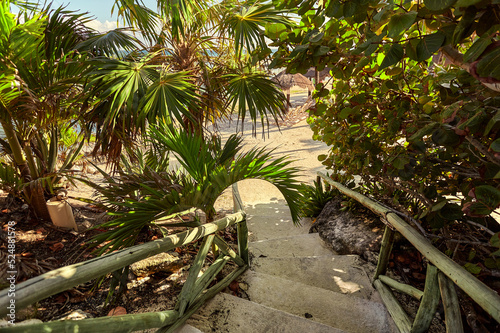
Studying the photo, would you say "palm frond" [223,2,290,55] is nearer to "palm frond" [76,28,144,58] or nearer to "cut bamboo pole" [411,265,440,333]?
"palm frond" [76,28,144,58]

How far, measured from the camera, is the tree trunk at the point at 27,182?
245 centimetres

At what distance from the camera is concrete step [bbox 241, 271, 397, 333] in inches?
68.3

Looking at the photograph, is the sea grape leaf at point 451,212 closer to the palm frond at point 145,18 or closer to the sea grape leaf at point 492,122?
the sea grape leaf at point 492,122

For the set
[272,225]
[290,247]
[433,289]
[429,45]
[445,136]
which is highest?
[429,45]

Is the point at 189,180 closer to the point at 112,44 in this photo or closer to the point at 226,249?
the point at 226,249

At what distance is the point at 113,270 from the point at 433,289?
1.43 m

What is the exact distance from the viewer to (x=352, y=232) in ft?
9.33

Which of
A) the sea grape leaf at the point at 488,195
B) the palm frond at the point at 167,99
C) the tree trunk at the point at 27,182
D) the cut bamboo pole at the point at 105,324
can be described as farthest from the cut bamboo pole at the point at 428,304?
the tree trunk at the point at 27,182

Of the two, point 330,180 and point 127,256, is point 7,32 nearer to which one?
point 127,256

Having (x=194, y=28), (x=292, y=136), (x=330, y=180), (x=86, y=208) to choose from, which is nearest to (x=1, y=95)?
(x=86, y=208)

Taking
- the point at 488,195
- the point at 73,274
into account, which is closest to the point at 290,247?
the point at 488,195

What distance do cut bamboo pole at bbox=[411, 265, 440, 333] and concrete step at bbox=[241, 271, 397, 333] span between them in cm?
27

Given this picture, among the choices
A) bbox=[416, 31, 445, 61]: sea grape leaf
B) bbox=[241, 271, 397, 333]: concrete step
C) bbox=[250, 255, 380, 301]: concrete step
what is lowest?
bbox=[250, 255, 380, 301]: concrete step

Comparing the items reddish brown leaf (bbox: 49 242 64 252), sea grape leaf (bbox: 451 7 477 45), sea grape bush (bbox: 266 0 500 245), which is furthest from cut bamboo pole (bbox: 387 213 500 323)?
reddish brown leaf (bbox: 49 242 64 252)
